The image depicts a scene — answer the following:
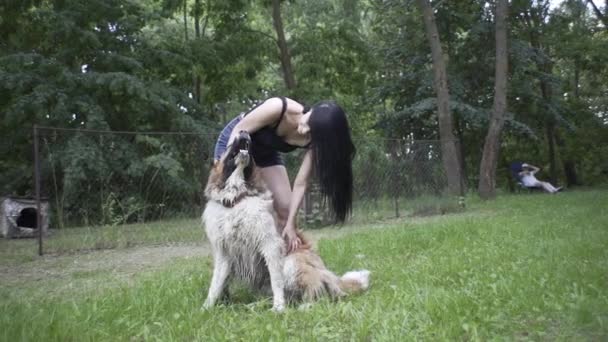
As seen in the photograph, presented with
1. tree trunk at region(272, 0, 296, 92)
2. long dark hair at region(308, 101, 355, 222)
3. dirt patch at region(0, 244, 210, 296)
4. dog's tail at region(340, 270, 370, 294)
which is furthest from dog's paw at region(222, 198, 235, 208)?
tree trunk at region(272, 0, 296, 92)

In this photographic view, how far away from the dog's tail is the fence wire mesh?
3677mm

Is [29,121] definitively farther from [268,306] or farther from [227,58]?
[268,306]

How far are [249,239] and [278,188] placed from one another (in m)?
0.62

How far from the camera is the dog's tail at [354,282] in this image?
157 inches

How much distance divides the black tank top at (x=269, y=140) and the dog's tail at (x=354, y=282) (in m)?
1.05

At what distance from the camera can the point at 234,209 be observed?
3.70m

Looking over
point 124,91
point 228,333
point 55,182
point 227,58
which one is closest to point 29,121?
point 124,91

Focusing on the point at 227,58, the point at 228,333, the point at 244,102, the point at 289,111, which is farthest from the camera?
the point at 244,102

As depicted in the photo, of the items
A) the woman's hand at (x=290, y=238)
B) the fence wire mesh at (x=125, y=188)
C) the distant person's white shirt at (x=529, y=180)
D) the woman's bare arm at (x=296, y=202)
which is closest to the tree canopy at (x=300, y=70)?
the fence wire mesh at (x=125, y=188)

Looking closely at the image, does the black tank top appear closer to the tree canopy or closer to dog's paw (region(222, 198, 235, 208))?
dog's paw (region(222, 198, 235, 208))

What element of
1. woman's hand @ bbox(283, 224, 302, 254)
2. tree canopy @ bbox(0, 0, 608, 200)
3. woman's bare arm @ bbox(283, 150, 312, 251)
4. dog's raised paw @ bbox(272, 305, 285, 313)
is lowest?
dog's raised paw @ bbox(272, 305, 285, 313)

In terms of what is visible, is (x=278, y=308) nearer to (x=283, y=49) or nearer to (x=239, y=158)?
(x=239, y=158)

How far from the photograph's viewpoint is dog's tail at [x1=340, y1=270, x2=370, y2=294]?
4.00 meters

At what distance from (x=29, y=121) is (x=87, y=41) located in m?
2.44
